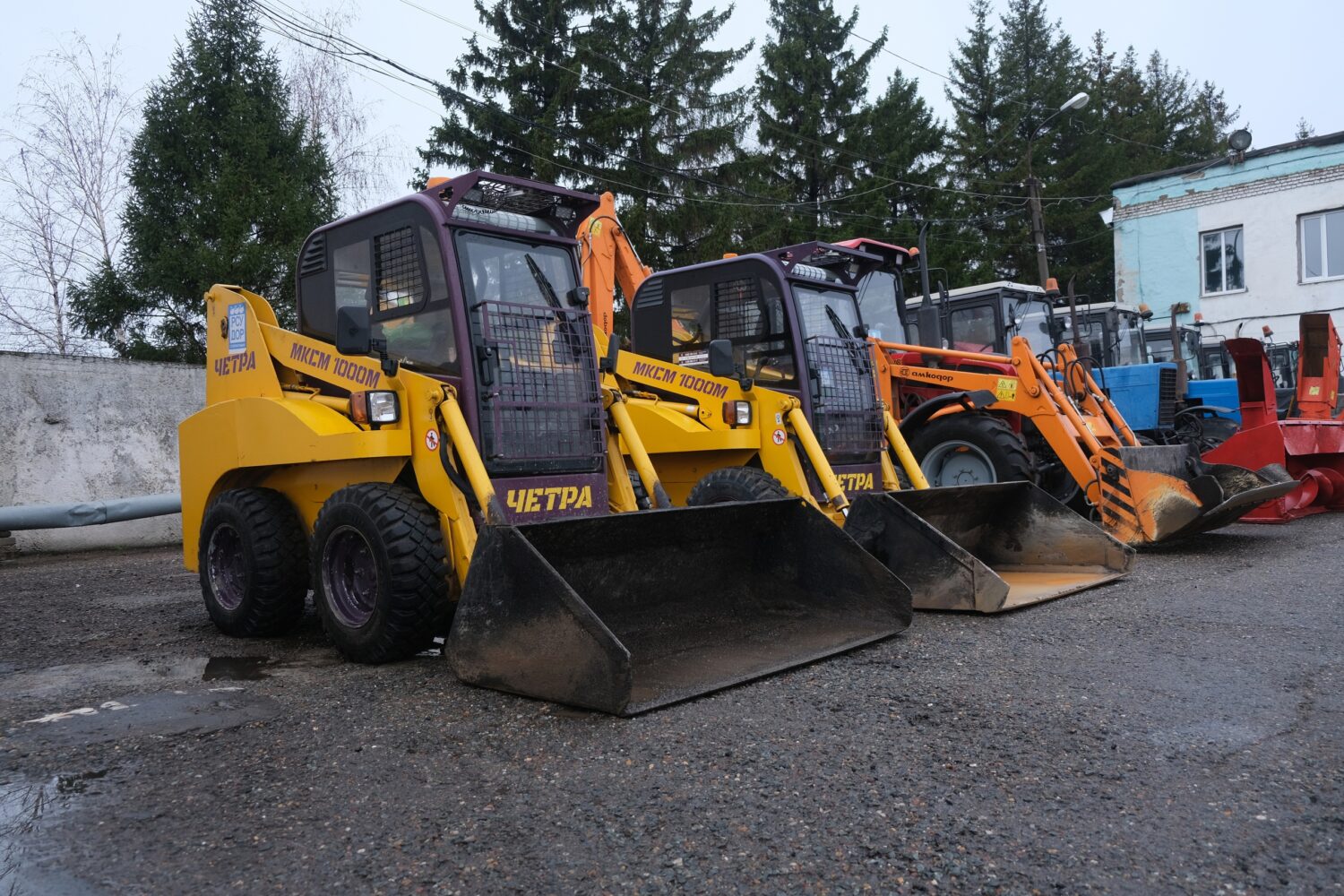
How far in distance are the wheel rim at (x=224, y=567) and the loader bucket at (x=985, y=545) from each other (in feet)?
11.8

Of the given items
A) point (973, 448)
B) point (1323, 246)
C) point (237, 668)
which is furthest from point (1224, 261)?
point (237, 668)

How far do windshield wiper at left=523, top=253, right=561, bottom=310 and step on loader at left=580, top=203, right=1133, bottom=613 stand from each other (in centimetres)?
151

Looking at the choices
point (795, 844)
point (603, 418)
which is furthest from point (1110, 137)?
point (795, 844)

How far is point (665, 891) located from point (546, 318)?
3.73 meters

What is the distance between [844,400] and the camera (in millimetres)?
7770

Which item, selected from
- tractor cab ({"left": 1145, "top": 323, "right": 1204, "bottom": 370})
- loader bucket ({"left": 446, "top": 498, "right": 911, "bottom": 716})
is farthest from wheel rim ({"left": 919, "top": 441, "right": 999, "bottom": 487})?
tractor cab ({"left": 1145, "top": 323, "right": 1204, "bottom": 370})

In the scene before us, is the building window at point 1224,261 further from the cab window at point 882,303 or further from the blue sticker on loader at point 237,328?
the blue sticker on loader at point 237,328

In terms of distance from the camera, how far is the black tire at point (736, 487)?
6.41 metres

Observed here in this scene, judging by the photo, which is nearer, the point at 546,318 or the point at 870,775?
the point at 870,775

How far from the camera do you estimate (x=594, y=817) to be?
2.97 meters

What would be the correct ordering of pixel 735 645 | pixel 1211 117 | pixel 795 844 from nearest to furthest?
pixel 795 844, pixel 735 645, pixel 1211 117

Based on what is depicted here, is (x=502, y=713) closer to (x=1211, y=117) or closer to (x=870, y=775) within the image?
(x=870, y=775)

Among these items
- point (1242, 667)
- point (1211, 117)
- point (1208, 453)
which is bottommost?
point (1242, 667)

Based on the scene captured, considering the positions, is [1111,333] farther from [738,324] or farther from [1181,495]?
[738,324]
